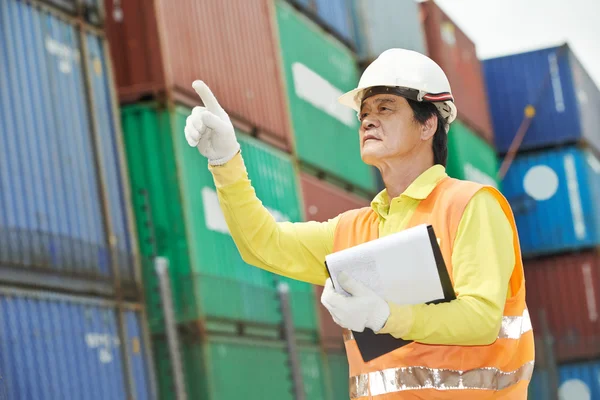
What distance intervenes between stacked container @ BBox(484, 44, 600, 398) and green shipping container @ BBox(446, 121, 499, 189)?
133 cm

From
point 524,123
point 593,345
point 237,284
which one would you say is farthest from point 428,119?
point 524,123

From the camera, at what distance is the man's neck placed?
3.57 m

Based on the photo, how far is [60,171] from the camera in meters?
12.3

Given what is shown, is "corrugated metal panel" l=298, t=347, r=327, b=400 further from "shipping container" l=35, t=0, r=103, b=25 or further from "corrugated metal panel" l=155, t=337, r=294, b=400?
"shipping container" l=35, t=0, r=103, b=25

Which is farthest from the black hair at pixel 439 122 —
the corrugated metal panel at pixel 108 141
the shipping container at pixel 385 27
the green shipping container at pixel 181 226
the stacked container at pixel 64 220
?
the shipping container at pixel 385 27

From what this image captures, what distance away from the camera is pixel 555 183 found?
1165 inches

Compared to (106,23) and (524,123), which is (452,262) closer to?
(106,23)

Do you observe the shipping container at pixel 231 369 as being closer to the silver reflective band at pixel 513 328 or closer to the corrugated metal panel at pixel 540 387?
the silver reflective band at pixel 513 328

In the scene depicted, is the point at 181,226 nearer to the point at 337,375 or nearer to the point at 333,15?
the point at 337,375

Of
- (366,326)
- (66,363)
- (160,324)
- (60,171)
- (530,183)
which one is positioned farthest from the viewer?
(530,183)

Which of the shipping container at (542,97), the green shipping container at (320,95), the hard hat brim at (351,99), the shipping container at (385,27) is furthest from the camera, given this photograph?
the shipping container at (542,97)

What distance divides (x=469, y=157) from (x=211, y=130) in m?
23.1

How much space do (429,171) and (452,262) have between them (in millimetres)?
405

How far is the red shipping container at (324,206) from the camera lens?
720 inches
